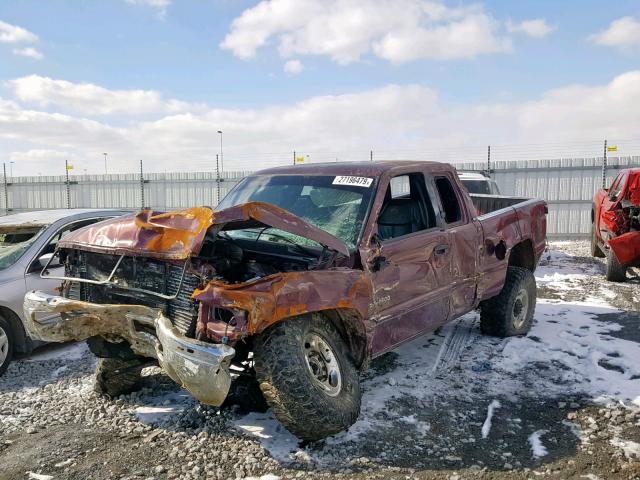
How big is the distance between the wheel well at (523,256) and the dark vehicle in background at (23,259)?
4.93m

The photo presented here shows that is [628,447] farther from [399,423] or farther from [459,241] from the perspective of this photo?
[459,241]

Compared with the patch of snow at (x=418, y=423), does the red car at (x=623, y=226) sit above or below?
above

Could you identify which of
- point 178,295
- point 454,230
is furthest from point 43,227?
point 454,230

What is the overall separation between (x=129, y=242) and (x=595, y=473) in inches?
130

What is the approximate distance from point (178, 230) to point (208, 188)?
13902 millimetres

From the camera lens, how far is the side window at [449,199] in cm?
517

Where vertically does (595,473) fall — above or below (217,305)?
below

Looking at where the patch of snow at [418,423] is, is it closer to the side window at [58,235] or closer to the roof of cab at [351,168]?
the roof of cab at [351,168]

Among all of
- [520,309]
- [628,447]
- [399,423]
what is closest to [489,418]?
[399,423]

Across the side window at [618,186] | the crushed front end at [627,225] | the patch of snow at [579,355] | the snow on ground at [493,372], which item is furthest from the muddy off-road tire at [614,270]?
the snow on ground at [493,372]

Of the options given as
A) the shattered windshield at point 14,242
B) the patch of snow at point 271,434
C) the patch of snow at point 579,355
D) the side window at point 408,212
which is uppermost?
the side window at point 408,212

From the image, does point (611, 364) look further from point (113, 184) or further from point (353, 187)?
point (113, 184)

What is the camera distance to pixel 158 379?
494cm

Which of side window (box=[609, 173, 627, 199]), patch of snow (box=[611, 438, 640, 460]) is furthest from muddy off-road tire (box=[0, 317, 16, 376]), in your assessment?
side window (box=[609, 173, 627, 199])
